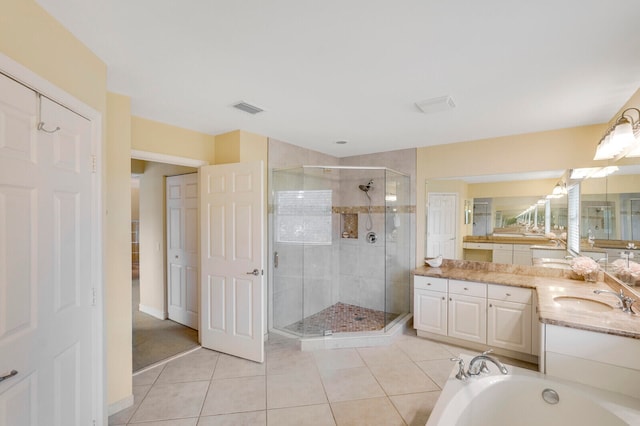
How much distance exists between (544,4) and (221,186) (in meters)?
2.85

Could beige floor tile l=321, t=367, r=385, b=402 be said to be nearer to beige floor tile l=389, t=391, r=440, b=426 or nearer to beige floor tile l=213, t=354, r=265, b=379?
beige floor tile l=389, t=391, r=440, b=426

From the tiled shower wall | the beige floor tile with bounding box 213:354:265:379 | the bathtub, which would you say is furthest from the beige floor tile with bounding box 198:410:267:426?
the tiled shower wall

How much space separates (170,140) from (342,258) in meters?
2.86

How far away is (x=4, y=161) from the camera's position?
116 cm

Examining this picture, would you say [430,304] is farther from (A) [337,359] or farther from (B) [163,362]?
(B) [163,362]

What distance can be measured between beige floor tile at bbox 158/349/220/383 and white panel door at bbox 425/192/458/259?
9.57ft

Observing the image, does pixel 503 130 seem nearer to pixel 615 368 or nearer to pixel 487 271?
pixel 487 271

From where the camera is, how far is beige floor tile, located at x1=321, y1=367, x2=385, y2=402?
2408 mm

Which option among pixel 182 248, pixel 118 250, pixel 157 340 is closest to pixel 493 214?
pixel 118 250

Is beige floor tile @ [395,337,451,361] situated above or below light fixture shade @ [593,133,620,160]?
below

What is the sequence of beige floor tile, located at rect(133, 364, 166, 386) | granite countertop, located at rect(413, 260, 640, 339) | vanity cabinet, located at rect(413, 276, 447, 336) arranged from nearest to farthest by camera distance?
granite countertop, located at rect(413, 260, 640, 339) < beige floor tile, located at rect(133, 364, 166, 386) < vanity cabinet, located at rect(413, 276, 447, 336)

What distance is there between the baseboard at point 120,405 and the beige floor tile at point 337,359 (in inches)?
63.4

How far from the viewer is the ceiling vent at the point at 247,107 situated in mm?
2460

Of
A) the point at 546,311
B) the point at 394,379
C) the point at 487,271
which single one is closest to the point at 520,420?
the point at 546,311
